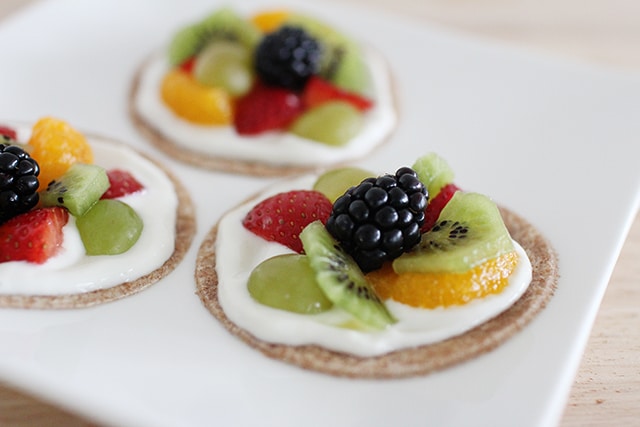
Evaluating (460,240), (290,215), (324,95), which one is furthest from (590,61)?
(290,215)

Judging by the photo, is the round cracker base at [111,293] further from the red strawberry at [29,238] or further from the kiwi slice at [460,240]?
the kiwi slice at [460,240]

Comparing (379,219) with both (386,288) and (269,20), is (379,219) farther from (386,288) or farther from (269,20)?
(269,20)

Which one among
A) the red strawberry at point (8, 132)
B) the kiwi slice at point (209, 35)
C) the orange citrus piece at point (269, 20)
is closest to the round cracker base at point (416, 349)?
the red strawberry at point (8, 132)

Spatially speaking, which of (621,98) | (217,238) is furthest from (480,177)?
(217,238)

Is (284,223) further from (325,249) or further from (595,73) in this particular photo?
(595,73)

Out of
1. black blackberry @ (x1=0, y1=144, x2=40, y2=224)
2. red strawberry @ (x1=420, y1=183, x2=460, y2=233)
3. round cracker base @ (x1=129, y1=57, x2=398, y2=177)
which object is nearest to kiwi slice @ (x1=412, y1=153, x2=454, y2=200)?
red strawberry @ (x1=420, y1=183, x2=460, y2=233)
